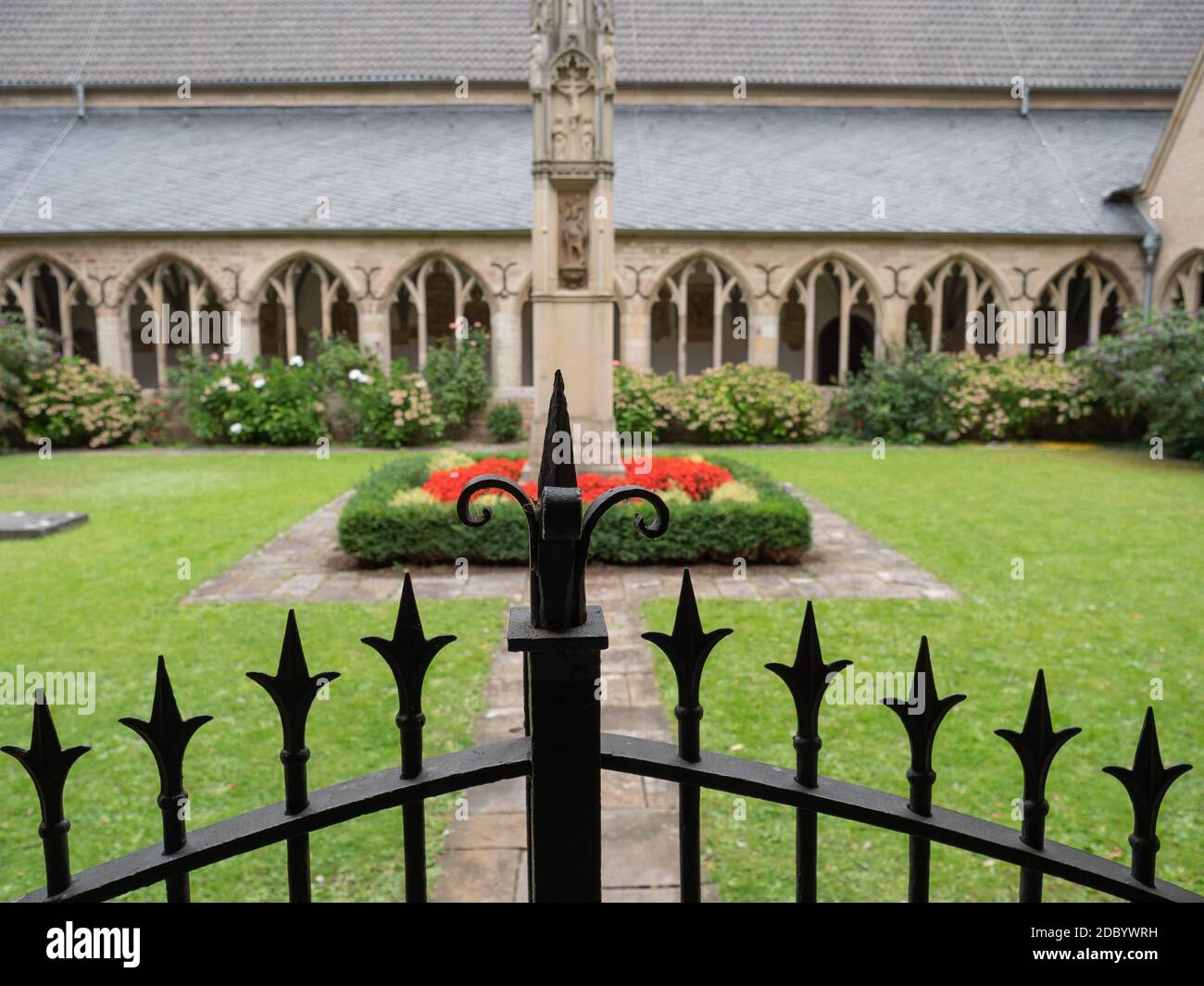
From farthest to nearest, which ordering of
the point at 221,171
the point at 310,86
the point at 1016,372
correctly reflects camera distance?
the point at 310,86 → the point at 221,171 → the point at 1016,372

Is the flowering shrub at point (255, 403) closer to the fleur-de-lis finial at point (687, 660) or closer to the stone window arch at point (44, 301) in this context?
the stone window arch at point (44, 301)

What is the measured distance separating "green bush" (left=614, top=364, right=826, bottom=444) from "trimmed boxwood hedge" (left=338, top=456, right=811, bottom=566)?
9.31 meters

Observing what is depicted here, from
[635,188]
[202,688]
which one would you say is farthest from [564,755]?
[635,188]

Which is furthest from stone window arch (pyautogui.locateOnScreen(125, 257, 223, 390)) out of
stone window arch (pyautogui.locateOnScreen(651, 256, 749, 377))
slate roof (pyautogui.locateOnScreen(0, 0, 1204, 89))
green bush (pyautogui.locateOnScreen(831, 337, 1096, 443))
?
green bush (pyautogui.locateOnScreen(831, 337, 1096, 443))

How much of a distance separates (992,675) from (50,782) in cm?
467

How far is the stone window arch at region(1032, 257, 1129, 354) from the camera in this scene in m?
18.5

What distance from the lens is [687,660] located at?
1755 millimetres

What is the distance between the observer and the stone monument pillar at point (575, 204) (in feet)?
30.6

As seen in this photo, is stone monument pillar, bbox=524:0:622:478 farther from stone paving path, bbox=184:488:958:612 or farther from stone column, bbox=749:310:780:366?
stone column, bbox=749:310:780:366

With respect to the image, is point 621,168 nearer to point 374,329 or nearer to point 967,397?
point 374,329
